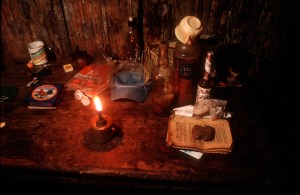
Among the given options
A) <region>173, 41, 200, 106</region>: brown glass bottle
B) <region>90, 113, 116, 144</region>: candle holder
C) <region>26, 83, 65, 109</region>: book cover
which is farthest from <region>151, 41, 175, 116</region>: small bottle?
<region>26, 83, 65, 109</region>: book cover

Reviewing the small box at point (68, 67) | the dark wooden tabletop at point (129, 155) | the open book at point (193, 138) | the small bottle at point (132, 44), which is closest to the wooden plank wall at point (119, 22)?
the small bottle at point (132, 44)

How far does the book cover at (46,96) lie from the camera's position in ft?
6.70

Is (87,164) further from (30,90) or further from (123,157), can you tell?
(30,90)

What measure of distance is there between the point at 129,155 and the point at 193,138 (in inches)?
19.4

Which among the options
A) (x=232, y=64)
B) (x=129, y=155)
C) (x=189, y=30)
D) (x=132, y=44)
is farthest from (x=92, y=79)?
(x=232, y=64)

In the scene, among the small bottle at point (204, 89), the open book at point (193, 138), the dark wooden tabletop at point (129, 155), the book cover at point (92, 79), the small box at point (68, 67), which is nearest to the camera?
the dark wooden tabletop at point (129, 155)

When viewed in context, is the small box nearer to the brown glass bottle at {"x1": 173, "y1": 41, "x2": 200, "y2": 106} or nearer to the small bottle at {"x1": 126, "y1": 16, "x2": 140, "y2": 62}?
the small bottle at {"x1": 126, "y1": 16, "x2": 140, "y2": 62}

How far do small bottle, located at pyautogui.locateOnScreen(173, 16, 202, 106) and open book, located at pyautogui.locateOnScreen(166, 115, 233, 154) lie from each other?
0.72ft

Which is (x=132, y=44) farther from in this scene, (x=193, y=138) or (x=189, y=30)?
(x=193, y=138)

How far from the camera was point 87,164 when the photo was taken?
1616 millimetres

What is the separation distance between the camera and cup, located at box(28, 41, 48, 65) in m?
2.39

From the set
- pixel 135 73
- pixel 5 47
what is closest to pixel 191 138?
pixel 135 73

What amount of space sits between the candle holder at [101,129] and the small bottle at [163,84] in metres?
0.42

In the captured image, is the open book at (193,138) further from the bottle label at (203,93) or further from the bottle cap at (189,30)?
the bottle cap at (189,30)
